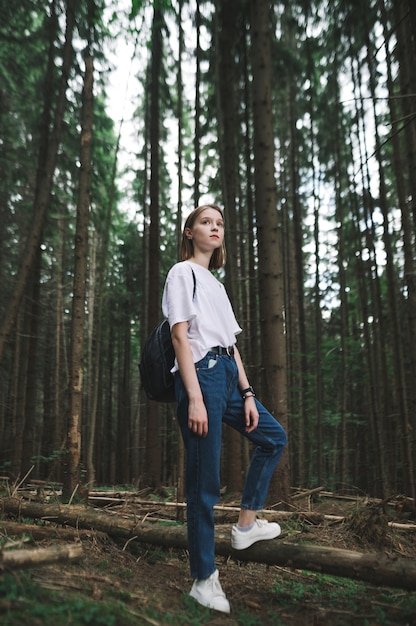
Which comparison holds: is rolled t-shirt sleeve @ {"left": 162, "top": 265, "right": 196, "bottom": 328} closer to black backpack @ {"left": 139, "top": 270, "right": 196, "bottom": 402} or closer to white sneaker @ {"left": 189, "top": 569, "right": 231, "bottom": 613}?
black backpack @ {"left": 139, "top": 270, "right": 196, "bottom": 402}

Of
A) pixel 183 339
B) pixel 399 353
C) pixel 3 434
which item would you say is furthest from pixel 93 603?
pixel 3 434

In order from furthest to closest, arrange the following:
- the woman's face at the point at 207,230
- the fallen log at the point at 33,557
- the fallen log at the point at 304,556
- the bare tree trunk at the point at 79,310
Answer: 1. the bare tree trunk at the point at 79,310
2. the woman's face at the point at 207,230
3. the fallen log at the point at 304,556
4. the fallen log at the point at 33,557

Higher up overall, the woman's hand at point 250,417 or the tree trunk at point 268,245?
the tree trunk at point 268,245

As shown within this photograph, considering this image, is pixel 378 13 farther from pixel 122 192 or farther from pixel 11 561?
pixel 122 192

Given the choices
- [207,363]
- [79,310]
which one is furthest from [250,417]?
[79,310]

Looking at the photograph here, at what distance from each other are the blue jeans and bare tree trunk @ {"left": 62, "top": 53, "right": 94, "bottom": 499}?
4001mm

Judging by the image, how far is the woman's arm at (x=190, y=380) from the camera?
2.82 m

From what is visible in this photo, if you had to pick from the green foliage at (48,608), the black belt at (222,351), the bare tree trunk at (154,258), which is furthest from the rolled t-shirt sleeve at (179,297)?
the bare tree trunk at (154,258)

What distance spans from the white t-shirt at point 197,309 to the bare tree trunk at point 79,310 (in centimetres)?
406

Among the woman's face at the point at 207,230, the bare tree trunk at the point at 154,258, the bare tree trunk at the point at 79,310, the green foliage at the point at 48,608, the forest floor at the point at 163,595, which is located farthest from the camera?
the bare tree trunk at the point at 154,258

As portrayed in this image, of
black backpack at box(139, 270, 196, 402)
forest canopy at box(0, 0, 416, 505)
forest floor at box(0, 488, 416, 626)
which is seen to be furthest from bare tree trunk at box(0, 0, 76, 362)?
black backpack at box(139, 270, 196, 402)

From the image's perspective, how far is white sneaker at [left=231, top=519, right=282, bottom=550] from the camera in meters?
3.23

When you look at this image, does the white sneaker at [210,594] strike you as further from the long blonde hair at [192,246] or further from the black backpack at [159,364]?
the long blonde hair at [192,246]

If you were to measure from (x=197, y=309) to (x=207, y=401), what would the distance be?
600mm
